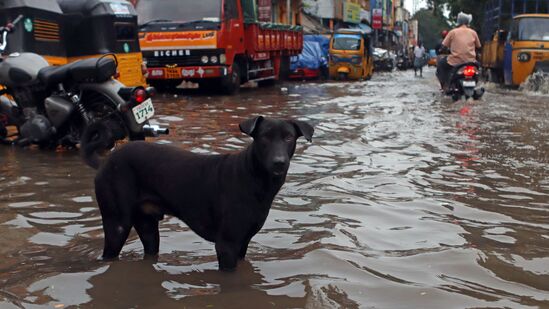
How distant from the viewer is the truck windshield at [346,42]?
2614 cm

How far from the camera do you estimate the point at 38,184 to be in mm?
5594

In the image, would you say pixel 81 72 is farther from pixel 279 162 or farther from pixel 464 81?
pixel 464 81

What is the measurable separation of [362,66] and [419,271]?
22735 millimetres

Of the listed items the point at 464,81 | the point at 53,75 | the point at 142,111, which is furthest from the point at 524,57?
the point at 53,75

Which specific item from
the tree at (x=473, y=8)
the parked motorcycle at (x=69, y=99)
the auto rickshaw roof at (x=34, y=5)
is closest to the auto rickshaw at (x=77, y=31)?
the auto rickshaw roof at (x=34, y=5)

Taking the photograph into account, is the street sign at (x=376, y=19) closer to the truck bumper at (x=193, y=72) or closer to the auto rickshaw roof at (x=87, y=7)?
the truck bumper at (x=193, y=72)

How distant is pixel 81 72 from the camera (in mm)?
6625

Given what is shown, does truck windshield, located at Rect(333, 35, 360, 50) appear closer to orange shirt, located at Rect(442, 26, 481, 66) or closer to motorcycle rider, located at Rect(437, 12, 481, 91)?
motorcycle rider, located at Rect(437, 12, 481, 91)

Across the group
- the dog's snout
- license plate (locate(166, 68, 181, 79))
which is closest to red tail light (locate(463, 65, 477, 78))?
license plate (locate(166, 68, 181, 79))

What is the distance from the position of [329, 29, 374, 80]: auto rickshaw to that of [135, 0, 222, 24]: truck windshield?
11.3 meters

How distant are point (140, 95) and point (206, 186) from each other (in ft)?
11.2

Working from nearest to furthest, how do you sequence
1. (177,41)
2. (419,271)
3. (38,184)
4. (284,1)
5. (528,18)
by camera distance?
(419,271) → (38,184) → (177,41) → (528,18) → (284,1)

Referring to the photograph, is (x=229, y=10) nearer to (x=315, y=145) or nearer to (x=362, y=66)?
(x=315, y=145)

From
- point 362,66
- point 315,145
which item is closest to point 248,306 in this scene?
point 315,145
